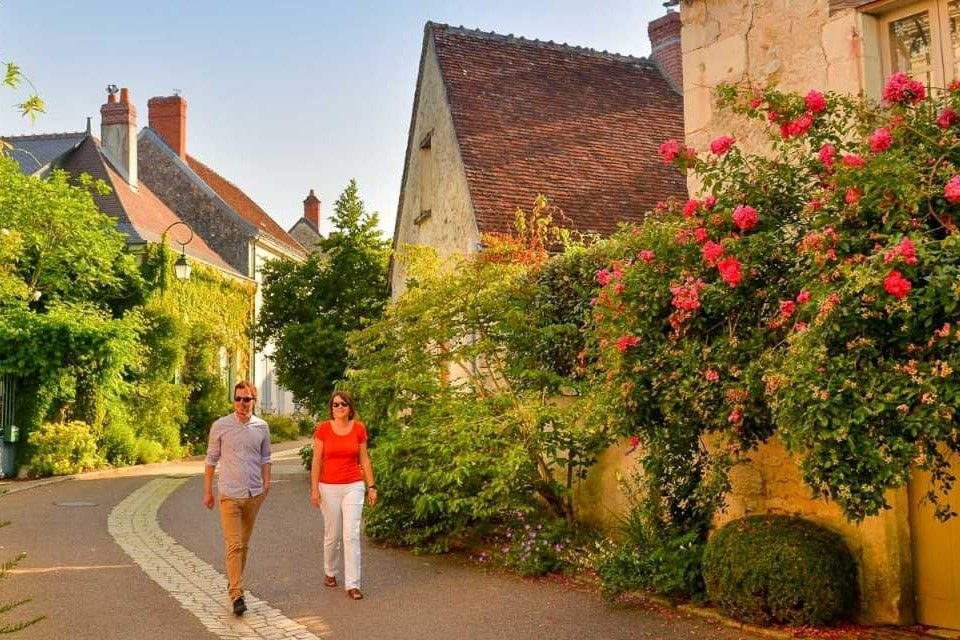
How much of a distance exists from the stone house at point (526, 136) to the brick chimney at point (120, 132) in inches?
462

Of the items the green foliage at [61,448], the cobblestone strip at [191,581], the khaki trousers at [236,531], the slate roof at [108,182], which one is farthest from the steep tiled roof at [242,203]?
the khaki trousers at [236,531]

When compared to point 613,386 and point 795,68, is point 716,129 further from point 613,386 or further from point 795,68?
point 613,386

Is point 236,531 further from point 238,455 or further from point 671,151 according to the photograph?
point 671,151

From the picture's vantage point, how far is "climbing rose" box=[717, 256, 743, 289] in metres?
5.72

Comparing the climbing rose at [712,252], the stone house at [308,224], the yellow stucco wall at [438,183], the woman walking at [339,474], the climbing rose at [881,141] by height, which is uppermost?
the stone house at [308,224]

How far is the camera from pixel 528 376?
9.65 meters

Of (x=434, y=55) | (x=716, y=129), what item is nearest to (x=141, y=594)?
(x=716, y=129)

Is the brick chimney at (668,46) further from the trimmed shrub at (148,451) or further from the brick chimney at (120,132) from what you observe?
A: the brick chimney at (120,132)

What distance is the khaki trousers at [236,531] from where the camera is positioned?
23.7ft

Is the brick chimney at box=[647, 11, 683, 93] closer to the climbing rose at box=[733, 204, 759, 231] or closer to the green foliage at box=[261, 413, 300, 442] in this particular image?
the climbing rose at box=[733, 204, 759, 231]

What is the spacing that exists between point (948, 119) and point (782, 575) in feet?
9.53

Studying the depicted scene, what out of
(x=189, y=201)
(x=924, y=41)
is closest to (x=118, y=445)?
(x=189, y=201)

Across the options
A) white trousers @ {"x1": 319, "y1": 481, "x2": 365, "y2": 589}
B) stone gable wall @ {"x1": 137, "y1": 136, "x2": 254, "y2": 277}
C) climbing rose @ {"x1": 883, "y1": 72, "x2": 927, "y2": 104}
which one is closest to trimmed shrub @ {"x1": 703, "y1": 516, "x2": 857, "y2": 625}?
white trousers @ {"x1": 319, "y1": 481, "x2": 365, "y2": 589}

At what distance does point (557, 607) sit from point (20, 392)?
14.5 m
